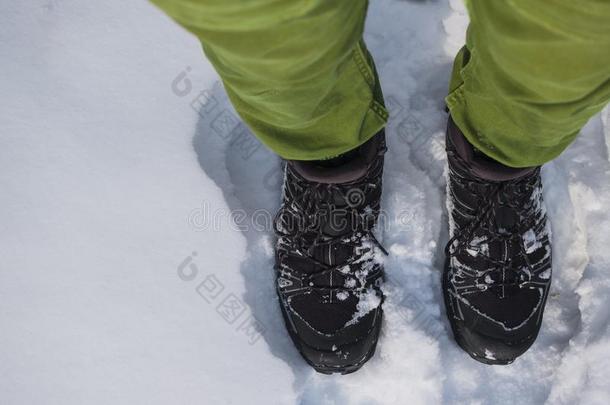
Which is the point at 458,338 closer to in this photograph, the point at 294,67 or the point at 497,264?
the point at 497,264

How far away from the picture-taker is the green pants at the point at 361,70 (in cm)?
45

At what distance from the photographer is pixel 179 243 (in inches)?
38.7

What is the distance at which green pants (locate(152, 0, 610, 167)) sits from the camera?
0.45 meters

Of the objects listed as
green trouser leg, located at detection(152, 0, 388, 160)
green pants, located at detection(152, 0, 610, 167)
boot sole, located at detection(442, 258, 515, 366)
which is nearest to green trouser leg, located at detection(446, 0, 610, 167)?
green pants, located at detection(152, 0, 610, 167)

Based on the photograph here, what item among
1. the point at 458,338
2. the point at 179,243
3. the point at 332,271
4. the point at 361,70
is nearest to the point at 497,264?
the point at 458,338

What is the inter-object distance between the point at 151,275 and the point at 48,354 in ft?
0.71

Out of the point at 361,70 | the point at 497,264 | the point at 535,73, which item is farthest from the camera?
the point at 497,264

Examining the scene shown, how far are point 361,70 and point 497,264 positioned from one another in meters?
0.41

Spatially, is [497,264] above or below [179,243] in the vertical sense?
below

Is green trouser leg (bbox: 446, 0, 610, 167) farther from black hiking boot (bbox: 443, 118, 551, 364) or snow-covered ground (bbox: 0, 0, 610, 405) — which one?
snow-covered ground (bbox: 0, 0, 610, 405)

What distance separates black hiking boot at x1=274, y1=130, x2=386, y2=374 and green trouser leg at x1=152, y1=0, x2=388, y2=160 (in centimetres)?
16

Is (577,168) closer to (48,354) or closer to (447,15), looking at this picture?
(447,15)

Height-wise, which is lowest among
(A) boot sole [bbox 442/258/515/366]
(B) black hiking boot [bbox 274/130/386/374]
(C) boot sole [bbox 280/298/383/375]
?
(A) boot sole [bbox 442/258/515/366]

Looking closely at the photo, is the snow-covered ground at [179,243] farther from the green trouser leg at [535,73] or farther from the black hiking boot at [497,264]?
the green trouser leg at [535,73]
